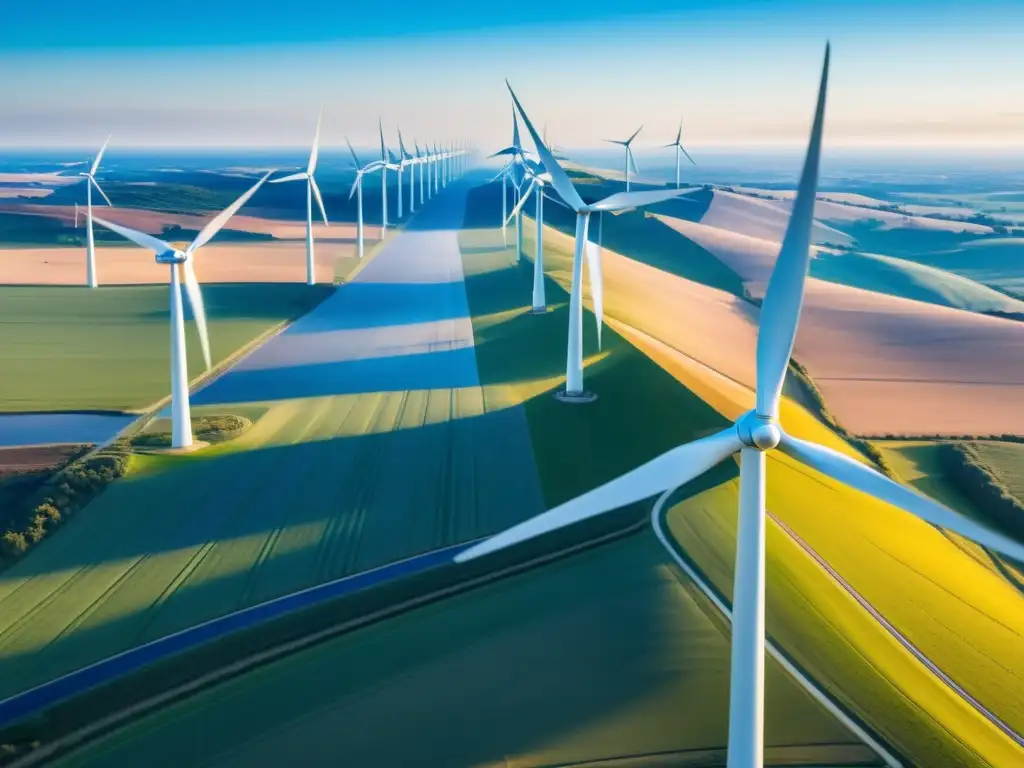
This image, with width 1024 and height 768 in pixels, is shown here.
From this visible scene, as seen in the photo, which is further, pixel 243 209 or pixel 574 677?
pixel 243 209

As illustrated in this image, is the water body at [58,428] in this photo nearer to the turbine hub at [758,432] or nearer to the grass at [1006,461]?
the turbine hub at [758,432]

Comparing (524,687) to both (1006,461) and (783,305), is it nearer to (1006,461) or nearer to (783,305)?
(783,305)

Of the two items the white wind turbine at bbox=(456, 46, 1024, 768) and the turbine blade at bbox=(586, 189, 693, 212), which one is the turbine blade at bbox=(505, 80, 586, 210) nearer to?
the turbine blade at bbox=(586, 189, 693, 212)

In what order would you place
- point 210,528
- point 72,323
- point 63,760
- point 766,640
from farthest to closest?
point 72,323, point 210,528, point 766,640, point 63,760

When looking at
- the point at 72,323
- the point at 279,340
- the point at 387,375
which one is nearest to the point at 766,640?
the point at 387,375

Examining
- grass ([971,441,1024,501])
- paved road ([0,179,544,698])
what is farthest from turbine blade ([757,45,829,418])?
grass ([971,441,1024,501])

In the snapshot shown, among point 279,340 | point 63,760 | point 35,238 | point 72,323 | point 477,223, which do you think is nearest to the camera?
point 63,760

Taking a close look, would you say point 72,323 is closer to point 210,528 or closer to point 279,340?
point 279,340
